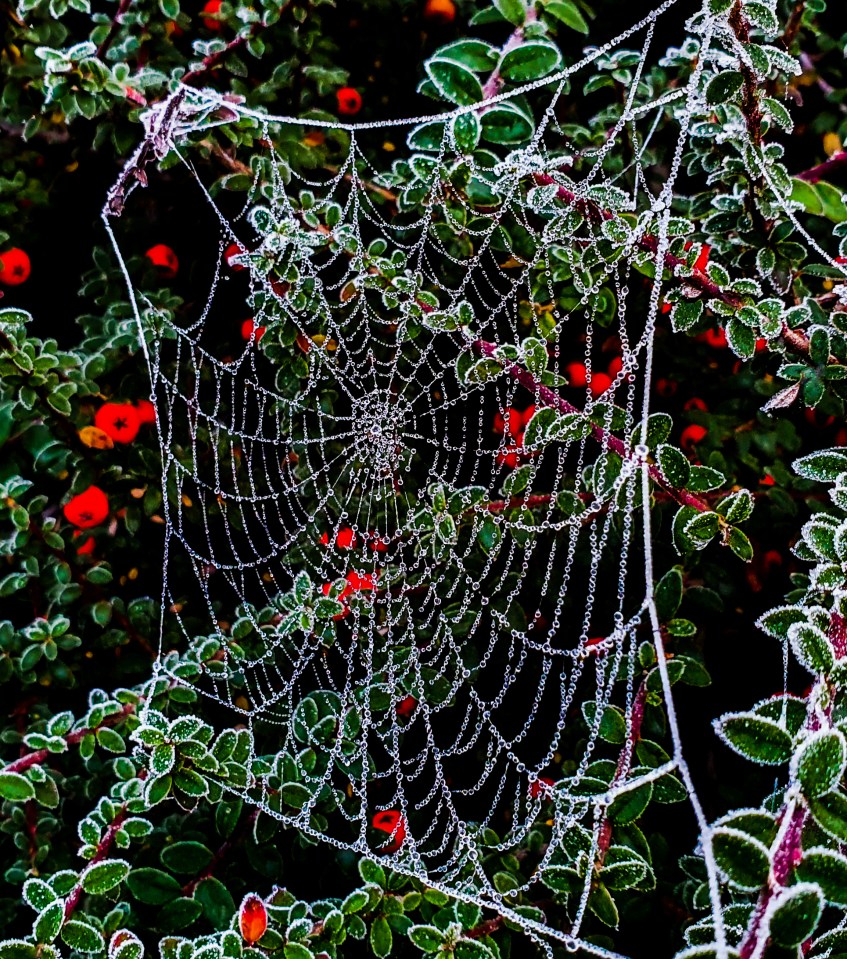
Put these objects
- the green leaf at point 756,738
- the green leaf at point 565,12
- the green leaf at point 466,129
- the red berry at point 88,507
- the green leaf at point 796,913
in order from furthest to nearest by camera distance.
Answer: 1. the red berry at point 88,507
2. the green leaf at point 565,12
3. the green leaf at point 466,129
4. the green leaf at point 756,738
5. the green leaf at point 796,913

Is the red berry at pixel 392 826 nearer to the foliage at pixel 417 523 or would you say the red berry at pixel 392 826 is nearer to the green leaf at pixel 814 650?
the foliage at pixel 417 523

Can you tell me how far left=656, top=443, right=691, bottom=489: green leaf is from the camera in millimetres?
972

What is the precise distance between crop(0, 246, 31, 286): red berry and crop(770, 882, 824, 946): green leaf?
1.65 meters

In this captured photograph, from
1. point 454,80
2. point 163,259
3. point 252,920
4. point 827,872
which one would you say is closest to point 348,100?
point 163,259

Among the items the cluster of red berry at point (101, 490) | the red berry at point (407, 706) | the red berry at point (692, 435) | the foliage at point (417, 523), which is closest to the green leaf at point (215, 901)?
the foliage at point (417, 523)

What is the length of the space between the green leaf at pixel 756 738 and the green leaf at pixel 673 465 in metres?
0.42

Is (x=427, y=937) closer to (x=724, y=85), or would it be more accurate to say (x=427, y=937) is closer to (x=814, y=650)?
(x=814, y=650)

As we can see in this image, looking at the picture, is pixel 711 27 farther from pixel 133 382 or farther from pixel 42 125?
pixel 42 125

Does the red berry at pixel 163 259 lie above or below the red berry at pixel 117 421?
above

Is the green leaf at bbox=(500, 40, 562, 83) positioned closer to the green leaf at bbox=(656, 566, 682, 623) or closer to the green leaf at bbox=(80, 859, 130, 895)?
the green leaf at bbox=(656, 566, 682, 623)

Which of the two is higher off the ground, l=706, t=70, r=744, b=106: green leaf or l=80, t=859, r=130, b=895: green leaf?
l=706, t=70, r=744, b=106: green leaf

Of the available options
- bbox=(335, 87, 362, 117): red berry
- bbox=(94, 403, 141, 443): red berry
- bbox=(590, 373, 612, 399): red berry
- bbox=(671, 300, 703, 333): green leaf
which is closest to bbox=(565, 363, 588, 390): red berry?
bbox=(590, 373, 612, 399): red berry

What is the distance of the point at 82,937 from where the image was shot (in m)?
0.87

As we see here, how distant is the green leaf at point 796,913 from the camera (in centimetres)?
48
